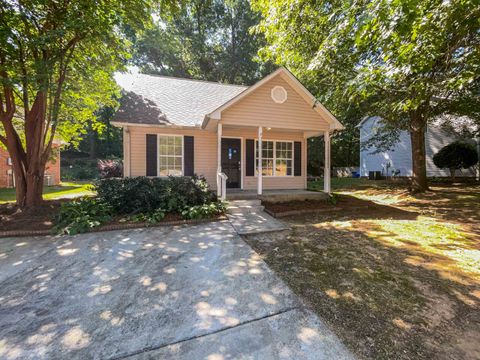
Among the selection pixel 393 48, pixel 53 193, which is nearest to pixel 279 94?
pixel 393 48

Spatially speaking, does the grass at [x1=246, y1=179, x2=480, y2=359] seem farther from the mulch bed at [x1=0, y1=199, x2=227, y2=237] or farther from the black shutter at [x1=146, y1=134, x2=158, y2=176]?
the black shutter at [x1=146, y1=134, x2=158, y2=176]

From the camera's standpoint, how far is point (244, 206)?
23.9ft

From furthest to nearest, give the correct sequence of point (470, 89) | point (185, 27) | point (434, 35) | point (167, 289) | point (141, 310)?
point (185, 27) < point (470, 89) < point (434, 35) < point (167, 289) < point (141, 310)

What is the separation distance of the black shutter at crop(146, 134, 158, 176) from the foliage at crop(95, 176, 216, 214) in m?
1.61

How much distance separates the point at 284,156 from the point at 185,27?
20027mm

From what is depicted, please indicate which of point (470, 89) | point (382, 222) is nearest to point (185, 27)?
point (470, 89)

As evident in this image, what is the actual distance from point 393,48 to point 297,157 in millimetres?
5787

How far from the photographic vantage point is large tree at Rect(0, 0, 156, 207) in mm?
5332

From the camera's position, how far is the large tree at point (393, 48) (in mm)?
4121

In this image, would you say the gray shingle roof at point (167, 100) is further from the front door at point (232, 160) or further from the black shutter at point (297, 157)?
the black shutter at point (297, 157)

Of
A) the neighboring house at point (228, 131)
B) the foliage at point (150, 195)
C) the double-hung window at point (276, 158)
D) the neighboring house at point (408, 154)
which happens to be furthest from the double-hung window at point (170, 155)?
the neighboring house at point (408, 154)

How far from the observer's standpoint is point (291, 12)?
711cm

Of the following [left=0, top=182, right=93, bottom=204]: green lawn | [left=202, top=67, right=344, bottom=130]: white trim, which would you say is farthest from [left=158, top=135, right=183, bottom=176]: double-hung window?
[left=0, top=182, right=93, bottom=204]: green lawn

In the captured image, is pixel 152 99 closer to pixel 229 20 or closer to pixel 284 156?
pixel 284 156
